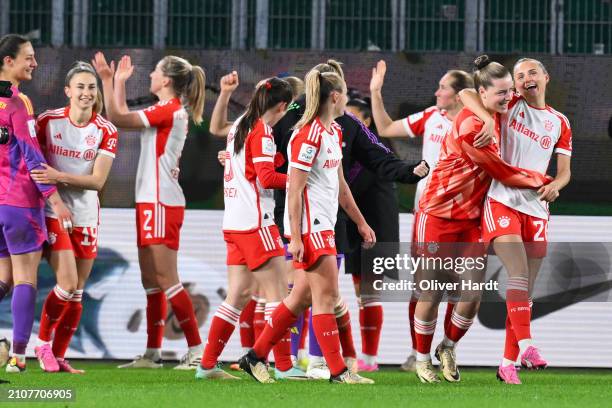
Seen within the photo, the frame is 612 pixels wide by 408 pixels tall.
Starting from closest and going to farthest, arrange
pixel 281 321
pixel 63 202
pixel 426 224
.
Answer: pixel 281 321 < pixel 426 224 < pixel 63 202

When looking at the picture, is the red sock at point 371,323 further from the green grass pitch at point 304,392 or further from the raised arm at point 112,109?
the raised arm at point 112,109

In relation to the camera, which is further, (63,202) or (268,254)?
(63,202)

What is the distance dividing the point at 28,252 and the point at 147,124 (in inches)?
47.2

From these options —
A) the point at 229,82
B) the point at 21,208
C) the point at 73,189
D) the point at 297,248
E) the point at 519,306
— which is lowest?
the point at 519,306

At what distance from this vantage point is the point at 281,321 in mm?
7121

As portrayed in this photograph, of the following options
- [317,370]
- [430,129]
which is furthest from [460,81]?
[317,370]

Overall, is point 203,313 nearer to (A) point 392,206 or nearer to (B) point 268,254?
(A) point 392,206

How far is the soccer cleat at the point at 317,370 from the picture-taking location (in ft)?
25.5

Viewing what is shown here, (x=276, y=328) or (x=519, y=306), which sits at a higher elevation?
(x=519, y=306)

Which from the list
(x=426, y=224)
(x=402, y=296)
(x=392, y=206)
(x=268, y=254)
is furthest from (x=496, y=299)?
(x=268, y=254)

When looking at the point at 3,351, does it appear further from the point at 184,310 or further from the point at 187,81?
the point at 187,81

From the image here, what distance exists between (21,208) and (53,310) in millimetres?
732

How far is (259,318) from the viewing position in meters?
8.38

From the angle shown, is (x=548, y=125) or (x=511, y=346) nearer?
(x=511, y=346)
